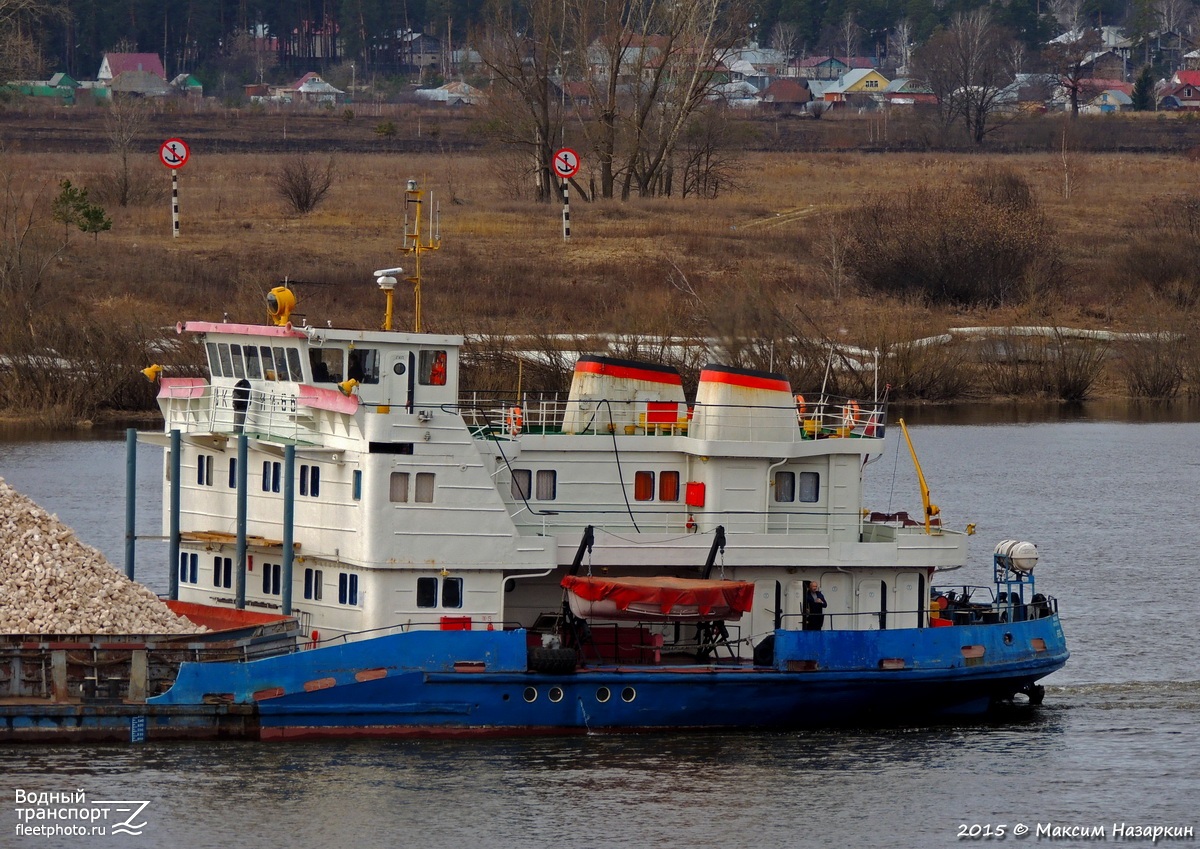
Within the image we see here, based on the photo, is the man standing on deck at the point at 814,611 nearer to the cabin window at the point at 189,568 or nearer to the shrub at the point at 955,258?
the cabin window at the point at 189,568

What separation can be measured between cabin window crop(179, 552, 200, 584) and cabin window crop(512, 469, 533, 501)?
4.87m

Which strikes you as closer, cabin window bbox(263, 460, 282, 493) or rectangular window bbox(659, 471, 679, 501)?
cabin window bbox(263, 460, 282, 493)

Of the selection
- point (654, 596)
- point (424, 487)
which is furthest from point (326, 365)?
point (654, 596)

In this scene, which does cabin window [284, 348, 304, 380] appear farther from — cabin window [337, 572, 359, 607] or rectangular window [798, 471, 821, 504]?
rectangular window [798, 471, 821, 504]

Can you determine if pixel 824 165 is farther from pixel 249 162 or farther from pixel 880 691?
pixel 880 691

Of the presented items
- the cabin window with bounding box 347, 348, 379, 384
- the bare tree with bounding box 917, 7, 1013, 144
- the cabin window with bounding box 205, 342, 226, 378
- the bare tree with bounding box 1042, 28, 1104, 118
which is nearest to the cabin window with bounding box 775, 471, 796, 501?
the cabin window with bounding box 347, 348, 379, 384

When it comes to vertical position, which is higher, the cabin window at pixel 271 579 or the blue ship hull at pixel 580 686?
the cabin window at pixel 271 579

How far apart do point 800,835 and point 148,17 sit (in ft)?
493

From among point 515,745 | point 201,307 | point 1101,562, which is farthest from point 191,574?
point 201,307

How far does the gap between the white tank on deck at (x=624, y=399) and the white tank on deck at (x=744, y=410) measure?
0.44 meters

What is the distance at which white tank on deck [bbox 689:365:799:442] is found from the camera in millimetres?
26281

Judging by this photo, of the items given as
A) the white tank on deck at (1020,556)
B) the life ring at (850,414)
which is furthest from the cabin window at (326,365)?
the white tank on deck at (1020,556)

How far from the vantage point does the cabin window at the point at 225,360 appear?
2672cm

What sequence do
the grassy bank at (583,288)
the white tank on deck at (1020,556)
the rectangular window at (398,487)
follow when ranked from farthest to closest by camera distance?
the grassy bank at (583,288), the white tank on deck at (1020,556), the rectangular window at (398,487)
